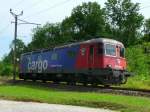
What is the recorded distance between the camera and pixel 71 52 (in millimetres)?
36375

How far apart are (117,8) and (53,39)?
22.6 m

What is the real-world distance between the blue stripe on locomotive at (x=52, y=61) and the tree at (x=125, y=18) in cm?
Result: 5143

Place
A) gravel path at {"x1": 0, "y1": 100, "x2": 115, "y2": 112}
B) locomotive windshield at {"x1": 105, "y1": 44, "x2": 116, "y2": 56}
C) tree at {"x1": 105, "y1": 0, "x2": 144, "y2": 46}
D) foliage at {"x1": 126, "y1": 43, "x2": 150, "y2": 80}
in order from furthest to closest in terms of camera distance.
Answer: tree at {"x1": 105, "y1": 0, "x2": 144, "y2": 46}, foliage at {"x1": 126, "y1": 43, "x2": 150, "y2": 80}, locomotive windshield at {"x1": 105, "y1": 44, "x2": 116, "y2": 56}, gravel path at {"x1": 0, "y1": 100, "x2": 115, "y2": 112}

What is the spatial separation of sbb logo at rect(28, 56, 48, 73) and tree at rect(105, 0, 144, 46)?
172 feet

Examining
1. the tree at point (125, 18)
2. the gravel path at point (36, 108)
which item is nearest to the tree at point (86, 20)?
the tree at point (125, 18)

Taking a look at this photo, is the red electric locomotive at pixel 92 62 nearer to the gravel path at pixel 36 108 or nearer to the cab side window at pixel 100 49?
the cab side window at pixel 100 49

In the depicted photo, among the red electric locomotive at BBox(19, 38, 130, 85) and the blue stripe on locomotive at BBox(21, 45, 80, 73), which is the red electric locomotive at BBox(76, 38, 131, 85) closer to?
the red electric locomotive at BBox(19, 38, 130, 85)

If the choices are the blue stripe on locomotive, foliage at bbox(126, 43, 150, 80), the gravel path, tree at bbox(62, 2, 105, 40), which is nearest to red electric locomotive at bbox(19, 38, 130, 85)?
the blue stripe on locomotive

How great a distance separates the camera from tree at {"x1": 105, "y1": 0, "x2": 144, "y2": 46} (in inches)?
3942

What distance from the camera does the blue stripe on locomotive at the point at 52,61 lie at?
3624cm

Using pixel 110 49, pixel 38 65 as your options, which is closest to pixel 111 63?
pixel 110 49

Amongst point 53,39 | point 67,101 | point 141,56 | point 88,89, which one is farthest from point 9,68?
point 67,101

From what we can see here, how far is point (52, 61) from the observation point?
40.8 metres

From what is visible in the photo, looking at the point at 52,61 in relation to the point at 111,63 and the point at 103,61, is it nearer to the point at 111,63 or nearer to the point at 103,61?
the point at 111,63
